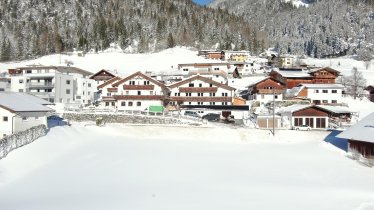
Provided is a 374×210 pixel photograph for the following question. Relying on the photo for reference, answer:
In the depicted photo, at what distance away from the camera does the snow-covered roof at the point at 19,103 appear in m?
32.1

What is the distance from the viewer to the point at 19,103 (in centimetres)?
3422

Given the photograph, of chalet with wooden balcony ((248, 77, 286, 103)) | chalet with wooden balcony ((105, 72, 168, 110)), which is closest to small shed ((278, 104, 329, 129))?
chalet with wooden balcony ((248, 77, 286, 103))

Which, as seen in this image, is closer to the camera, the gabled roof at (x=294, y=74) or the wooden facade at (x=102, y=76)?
the gabled roof at (x=294, y=74)

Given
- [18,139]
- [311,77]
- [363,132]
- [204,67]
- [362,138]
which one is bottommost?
[362,138]

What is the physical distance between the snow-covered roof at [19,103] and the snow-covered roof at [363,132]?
25412 mm

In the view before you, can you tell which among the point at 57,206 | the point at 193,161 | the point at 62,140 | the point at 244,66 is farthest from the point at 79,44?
the point at 57,206

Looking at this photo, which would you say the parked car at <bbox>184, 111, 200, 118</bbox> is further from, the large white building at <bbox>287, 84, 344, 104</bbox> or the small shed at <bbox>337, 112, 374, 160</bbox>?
the small shed at <bbox>337, 112, 374, 160</bbox>

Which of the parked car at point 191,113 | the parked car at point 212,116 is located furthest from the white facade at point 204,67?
the parked car at point 212,116

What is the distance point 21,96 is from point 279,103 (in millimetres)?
32723

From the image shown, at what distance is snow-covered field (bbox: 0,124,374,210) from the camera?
695 inches

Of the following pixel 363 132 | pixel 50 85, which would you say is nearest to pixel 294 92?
pixel 363 132

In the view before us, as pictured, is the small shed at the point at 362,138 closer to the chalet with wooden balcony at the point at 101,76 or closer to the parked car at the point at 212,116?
the parked car at the point at 212,116

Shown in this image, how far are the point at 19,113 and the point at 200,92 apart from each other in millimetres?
28558

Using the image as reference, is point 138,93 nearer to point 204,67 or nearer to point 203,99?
point 203,99
